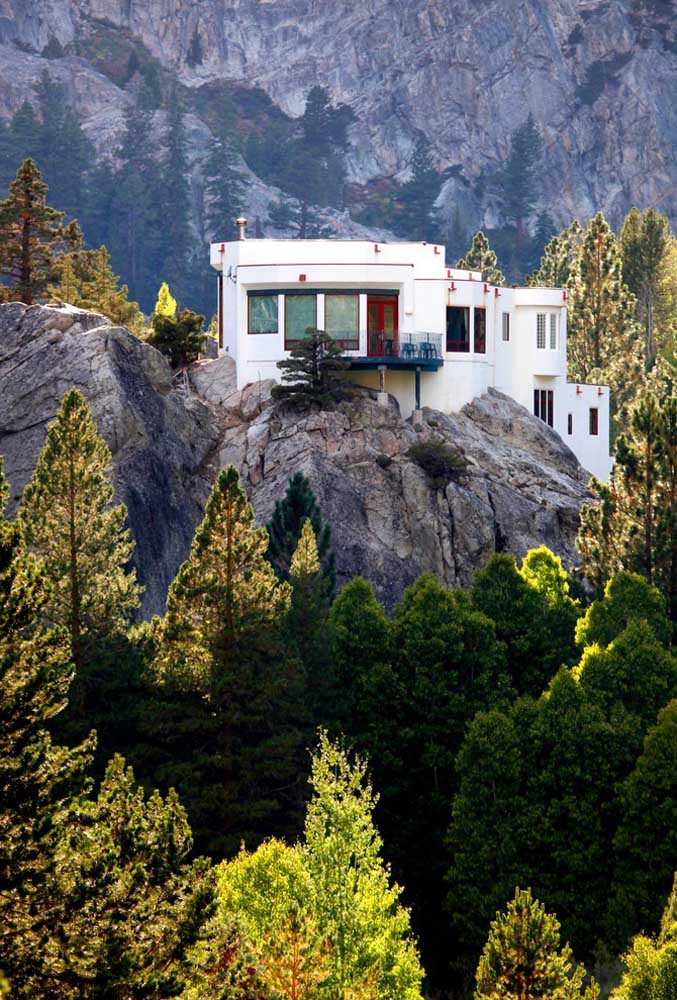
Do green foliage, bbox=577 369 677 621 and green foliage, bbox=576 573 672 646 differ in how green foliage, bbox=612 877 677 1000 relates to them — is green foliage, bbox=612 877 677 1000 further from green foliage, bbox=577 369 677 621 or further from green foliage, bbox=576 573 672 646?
green foliage, bbox=577 369 677 621

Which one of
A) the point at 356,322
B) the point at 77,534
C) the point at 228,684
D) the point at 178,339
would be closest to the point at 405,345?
the point at 356,322

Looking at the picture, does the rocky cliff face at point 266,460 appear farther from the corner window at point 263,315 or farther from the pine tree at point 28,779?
the pine tree at point 28,779

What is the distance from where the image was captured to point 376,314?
262 feet

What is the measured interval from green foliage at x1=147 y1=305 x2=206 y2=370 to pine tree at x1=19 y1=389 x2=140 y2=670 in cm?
2653

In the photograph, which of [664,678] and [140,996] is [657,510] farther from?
[140,996]

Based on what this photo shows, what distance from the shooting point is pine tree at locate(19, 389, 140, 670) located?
52.5m

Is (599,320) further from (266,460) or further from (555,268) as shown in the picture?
(266,460)

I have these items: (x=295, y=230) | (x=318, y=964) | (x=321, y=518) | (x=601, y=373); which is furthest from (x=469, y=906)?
(x=295, y=230)

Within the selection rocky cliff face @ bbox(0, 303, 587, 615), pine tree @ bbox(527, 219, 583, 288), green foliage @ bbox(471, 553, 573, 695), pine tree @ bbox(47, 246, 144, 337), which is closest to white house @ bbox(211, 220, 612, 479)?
rocky cliff face @ bbox(0, 303, 587, 615)

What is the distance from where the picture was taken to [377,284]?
79688 millimetres

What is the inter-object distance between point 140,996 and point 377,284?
49.8m

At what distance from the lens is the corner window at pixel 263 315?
79500 millimetres

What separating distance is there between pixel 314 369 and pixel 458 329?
7927mm

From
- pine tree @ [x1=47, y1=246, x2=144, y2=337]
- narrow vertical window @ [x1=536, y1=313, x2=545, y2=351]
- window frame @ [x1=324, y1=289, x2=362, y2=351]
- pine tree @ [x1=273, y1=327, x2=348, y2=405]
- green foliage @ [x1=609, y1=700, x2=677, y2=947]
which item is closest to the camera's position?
green foliage @ [x1=609, y1=700, x2=677, y2=947]
